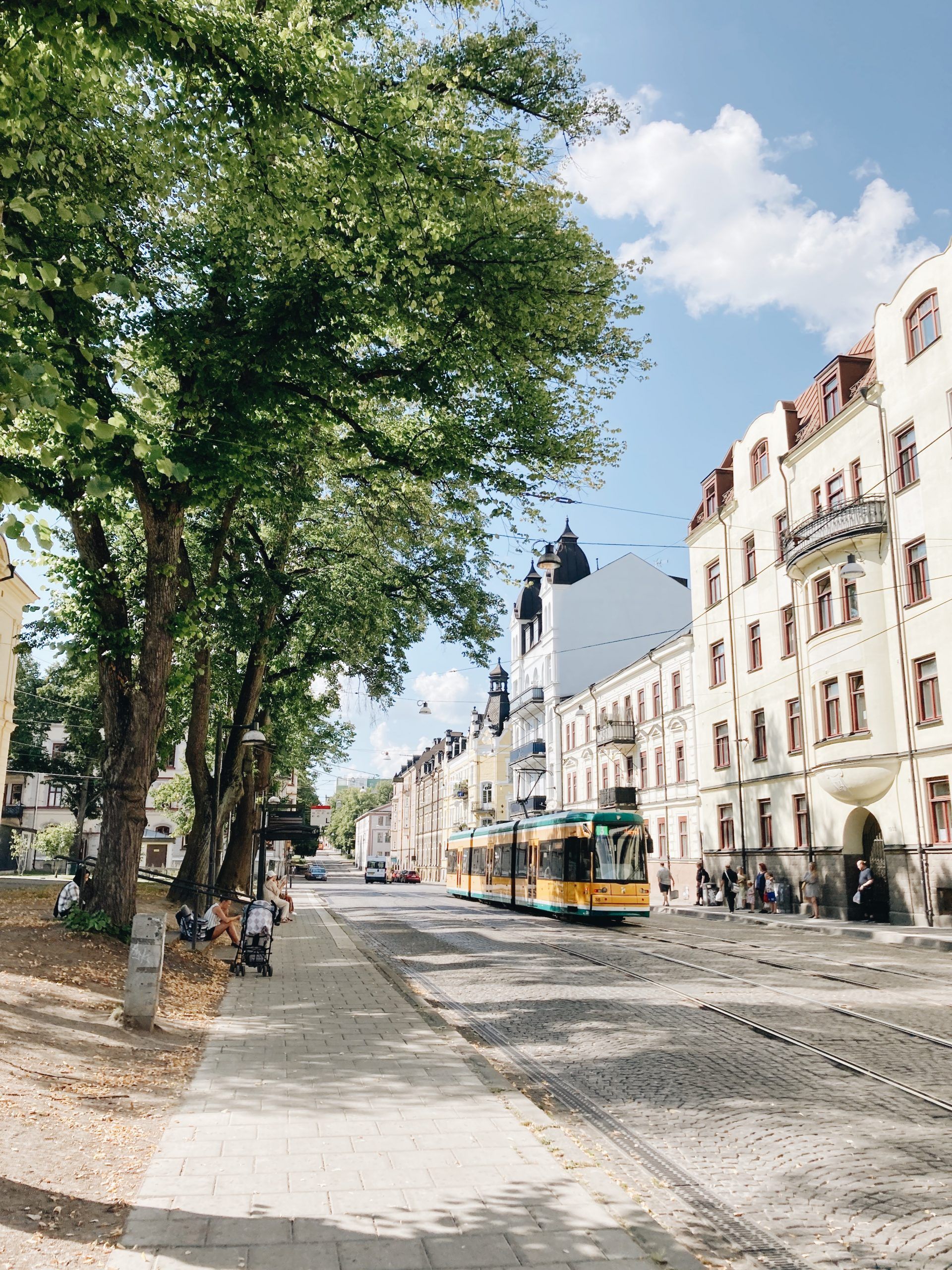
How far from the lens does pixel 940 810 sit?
2570 centimetres

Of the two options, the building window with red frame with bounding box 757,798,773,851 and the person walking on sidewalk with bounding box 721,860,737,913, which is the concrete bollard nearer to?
the person walking on sidewalk with bounding box 721,860,737,913

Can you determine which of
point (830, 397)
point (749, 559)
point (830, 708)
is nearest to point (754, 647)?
point (749, 559)

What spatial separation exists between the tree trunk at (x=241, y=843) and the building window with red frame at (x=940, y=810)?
17.8 m

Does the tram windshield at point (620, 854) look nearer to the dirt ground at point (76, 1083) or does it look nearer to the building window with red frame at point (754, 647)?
the building window with red frame at point (754, 647)

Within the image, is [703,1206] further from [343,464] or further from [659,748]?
[659,748]

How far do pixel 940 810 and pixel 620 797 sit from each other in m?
19.7

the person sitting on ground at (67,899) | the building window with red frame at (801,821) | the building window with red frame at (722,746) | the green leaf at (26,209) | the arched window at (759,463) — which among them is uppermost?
the arched window at (759,463)

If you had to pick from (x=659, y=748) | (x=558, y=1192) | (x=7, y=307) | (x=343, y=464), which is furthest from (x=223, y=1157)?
(x=659, y=748)

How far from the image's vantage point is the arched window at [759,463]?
3609 cm

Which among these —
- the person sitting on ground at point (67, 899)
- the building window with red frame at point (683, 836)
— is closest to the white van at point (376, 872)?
the building window with red frame at point (683, 836)

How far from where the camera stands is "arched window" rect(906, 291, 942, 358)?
2625 cm

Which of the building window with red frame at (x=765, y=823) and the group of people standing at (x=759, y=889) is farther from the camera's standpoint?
the building window with red frame at (x=765, y=823)

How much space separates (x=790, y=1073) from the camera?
8.62 m

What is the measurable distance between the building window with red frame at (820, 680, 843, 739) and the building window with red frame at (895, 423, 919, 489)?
6.25 m
